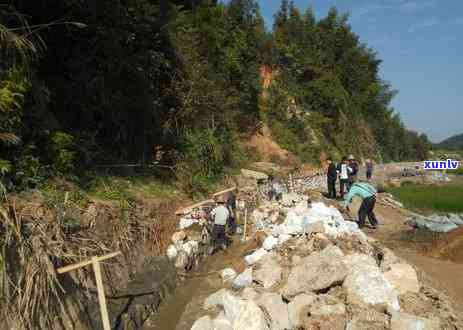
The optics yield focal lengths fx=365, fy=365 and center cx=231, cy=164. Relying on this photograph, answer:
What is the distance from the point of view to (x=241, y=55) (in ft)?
65.8

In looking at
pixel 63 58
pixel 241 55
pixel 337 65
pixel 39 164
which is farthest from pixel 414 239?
pixel 337 65

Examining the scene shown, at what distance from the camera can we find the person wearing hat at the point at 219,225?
27.5 ft

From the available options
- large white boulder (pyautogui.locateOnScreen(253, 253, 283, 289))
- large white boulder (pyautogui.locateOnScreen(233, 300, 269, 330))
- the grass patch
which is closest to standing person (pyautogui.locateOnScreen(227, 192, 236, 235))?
the grass patch

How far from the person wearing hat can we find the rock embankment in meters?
1.29

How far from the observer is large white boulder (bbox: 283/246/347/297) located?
5.29 meters

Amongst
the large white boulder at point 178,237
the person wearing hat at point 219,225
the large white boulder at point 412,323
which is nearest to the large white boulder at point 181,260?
the large white boulder at point 178,237

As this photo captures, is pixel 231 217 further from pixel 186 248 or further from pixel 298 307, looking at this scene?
pixel 298 307

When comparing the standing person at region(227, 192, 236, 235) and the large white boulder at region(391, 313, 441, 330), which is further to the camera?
the standing person at region(227, 192, 236, 235)

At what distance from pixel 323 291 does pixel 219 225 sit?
3.52 m

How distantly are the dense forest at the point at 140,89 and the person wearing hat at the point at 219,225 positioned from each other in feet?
6.09

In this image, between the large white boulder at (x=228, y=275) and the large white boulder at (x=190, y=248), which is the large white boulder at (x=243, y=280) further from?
the large white boulder at (x=190, y=248)

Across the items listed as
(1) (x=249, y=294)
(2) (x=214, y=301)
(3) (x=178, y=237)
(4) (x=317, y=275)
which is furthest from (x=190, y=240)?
(4) (x=317, y=275)

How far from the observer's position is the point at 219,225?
8422mm

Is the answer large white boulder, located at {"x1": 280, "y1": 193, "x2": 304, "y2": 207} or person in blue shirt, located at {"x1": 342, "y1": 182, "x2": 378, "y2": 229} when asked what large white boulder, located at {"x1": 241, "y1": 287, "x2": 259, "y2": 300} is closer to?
person in blue shirt, located at {"x1": 342, "y1": 182, "x2": 378, "y2": 229}
